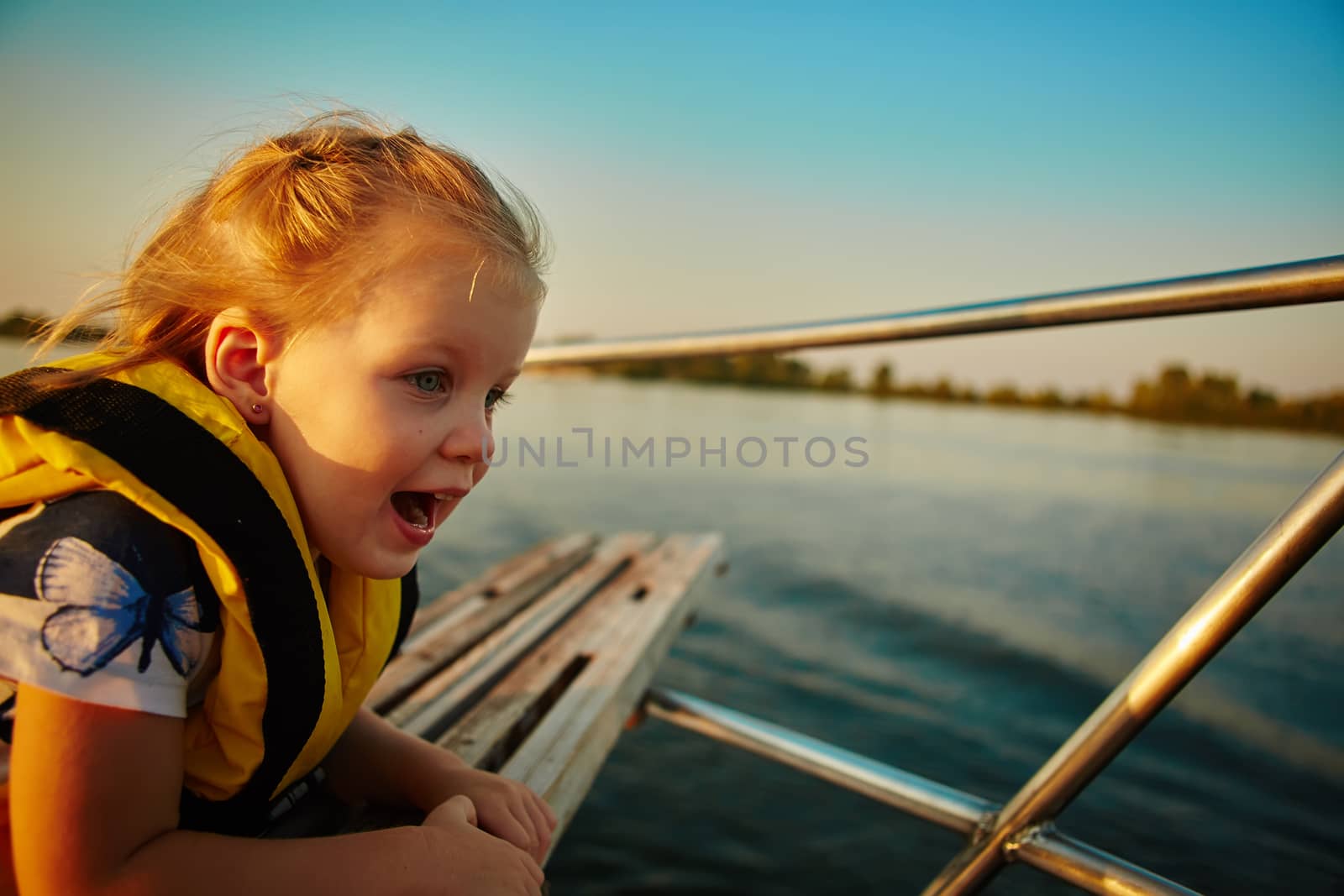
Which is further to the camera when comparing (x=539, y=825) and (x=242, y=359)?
(x=539, y=825)

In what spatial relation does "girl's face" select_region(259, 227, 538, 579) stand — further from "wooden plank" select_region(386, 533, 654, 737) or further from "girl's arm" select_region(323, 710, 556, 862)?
"wooden plank" select_region(386, 533, 654, 737)

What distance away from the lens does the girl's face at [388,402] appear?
78cm

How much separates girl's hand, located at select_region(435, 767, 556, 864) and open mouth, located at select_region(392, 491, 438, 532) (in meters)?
0.33

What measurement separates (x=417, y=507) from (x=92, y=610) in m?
0.31

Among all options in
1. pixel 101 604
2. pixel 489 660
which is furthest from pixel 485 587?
pixel 101 604

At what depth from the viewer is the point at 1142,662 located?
1.13 metres

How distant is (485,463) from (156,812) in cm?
43

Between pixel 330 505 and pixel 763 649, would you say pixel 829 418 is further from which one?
pixel 330 505

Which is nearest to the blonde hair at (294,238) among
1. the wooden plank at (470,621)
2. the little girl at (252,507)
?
the little girl at (252,507)

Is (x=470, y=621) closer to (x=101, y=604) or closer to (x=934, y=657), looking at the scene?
(x=101, y=604)


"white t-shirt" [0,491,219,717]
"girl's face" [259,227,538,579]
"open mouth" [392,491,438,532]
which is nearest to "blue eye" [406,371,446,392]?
"girl's face" [259,227,538,579]

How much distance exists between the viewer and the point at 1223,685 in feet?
12.7

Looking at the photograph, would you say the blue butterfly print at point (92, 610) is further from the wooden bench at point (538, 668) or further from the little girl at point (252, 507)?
the wooden bench at point (538, 668)

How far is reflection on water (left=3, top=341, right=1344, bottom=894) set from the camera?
2.44m
